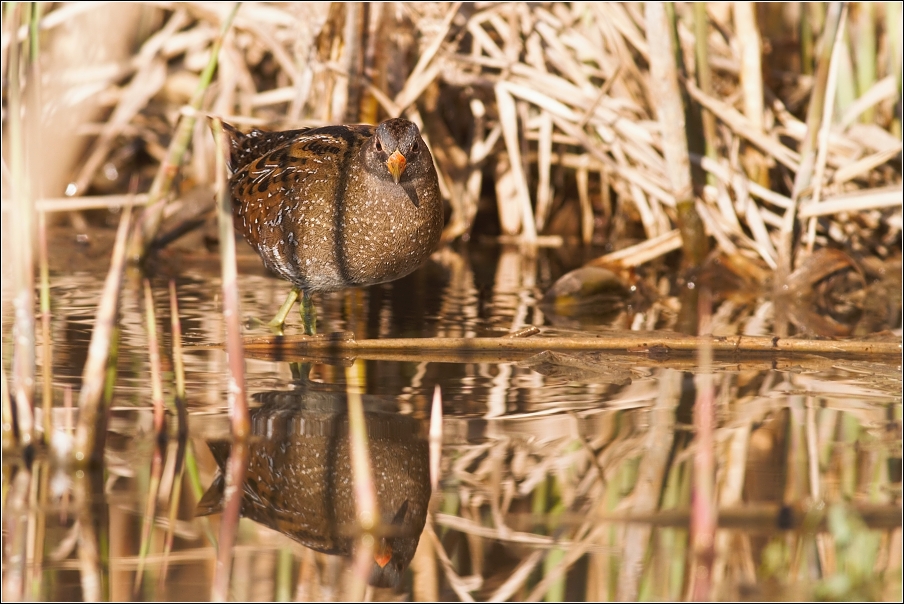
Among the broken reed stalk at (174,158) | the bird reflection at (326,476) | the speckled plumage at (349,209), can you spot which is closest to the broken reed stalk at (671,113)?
the speckled plumage at (349,209)

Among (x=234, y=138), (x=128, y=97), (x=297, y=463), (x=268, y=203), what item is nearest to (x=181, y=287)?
(x=234, y=138)

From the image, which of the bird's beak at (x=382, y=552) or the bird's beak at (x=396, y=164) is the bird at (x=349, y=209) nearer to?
the bird's beak at (x=396, y=164)

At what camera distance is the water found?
8.63 ft

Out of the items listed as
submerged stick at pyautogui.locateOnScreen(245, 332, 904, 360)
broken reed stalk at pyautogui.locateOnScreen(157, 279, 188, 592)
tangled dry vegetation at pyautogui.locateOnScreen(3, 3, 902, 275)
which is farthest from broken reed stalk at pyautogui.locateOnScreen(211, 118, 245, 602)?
tangled dry vegetation at pyautogui.locateOnScreen(3, 3, 902, 275)

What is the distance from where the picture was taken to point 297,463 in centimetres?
335

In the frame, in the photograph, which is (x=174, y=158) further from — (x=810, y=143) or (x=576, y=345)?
(x=810, y=143)

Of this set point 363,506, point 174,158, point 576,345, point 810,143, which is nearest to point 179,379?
point 363,506

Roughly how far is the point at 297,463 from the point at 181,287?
301 centimetres

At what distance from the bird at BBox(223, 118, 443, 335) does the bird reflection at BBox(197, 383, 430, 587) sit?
99 cm

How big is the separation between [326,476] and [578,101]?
4.08 metres

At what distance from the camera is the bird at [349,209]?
15.8ft

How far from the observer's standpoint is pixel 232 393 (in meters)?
3.29

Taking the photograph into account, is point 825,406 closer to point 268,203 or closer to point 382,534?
point 382,534

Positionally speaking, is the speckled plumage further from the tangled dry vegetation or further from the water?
the tangled dry vegetation
